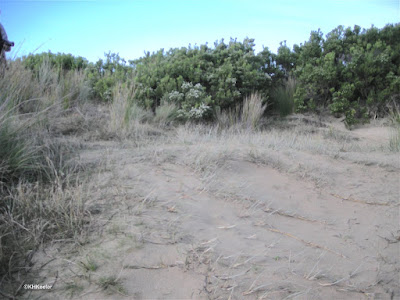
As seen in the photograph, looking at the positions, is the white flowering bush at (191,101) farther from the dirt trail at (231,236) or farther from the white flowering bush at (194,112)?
the dirt trail at (231,236)

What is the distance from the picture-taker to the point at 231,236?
3.03 m

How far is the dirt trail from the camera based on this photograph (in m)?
2.45

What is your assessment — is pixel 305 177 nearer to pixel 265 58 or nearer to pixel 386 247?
pixel 386 247

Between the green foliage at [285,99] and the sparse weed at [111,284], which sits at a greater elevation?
the green foliage at [285,99]

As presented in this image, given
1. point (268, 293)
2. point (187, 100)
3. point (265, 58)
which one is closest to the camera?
point (268, 293)

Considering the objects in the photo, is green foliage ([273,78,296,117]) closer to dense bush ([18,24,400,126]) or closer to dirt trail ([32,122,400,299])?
dense bush ([18,24,400,126])

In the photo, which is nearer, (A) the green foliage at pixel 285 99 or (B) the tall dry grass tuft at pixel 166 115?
(B) the tall dry grass tuft at pixel 166 115

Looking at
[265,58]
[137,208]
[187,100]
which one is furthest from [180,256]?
[265,58]

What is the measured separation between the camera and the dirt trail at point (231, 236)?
2447 millimetres

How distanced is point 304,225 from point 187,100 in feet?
18.6

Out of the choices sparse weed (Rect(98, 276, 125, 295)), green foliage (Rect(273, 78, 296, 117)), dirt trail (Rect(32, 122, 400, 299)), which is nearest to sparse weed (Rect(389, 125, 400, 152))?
dirt trail (Rect(32, 122, 400, 299))

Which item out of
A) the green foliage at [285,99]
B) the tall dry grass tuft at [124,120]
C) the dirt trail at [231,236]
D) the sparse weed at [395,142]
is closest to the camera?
the dirt trail at [231,236]

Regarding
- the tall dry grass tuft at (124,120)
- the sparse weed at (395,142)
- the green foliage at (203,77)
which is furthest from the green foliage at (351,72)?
the tall dry grass tuft at (124,120)

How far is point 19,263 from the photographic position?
8.18ft
